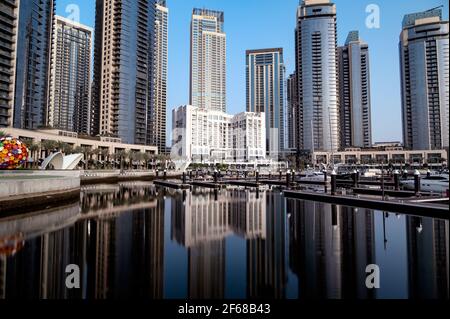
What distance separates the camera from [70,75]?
458 feet

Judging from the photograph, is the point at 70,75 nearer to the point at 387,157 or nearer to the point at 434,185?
the point at 387,157

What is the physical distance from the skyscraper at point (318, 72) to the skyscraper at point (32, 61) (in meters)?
95.2

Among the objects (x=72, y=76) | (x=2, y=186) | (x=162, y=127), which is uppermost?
(x=72, y=76)

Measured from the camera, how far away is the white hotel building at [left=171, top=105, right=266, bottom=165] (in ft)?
495

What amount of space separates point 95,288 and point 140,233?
659cm

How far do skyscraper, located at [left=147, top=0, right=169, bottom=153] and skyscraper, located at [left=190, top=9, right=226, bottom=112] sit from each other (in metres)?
18.9

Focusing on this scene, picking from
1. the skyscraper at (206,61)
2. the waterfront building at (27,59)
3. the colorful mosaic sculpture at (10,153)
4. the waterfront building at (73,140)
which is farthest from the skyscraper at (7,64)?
the skyscraper at (206,61)

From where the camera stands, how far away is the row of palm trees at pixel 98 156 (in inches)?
2618

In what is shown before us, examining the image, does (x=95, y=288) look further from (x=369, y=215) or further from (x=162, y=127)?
(x=162, y=127)

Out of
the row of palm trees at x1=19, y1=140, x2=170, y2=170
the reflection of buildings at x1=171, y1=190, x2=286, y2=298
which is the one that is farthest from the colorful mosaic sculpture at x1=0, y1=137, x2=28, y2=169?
the row of palm trees at x1=19, y1=140, x2=170, y2=170

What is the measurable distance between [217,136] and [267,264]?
154083 mm

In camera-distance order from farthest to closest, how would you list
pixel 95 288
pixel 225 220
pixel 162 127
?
pixel 162 127 → pixel 225 220 → pixel 95 288

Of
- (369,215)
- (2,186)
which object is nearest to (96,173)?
(2,186)
